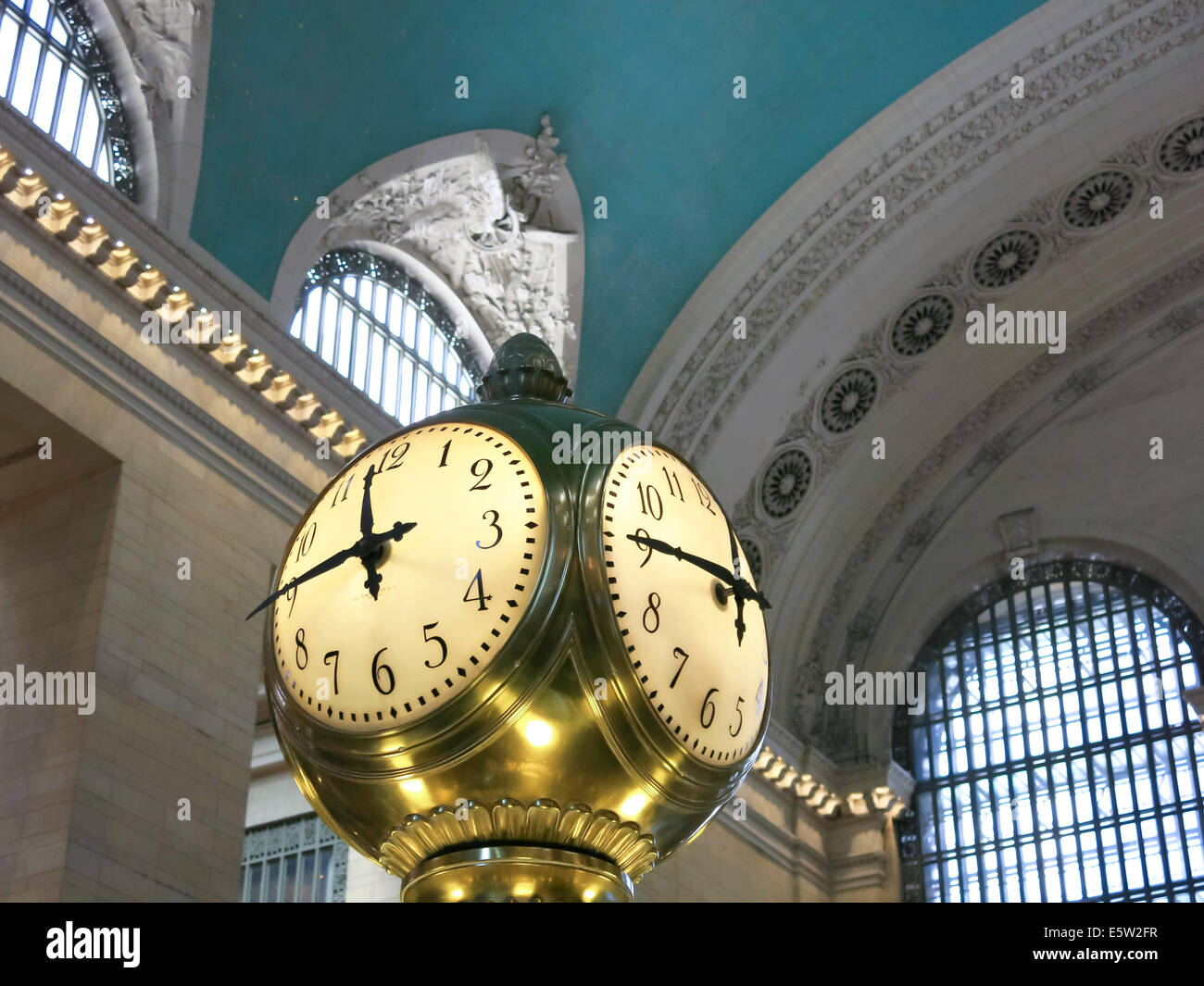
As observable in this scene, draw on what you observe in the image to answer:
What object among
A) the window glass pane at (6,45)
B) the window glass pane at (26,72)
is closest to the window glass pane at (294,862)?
the window glass pane at (26,72)

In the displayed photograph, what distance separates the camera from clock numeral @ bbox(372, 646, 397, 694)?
1.31m

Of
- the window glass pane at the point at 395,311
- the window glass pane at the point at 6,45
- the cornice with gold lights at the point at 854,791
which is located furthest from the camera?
the cornice with gold lights at the point at 854,791

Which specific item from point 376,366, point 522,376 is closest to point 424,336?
point 376,366

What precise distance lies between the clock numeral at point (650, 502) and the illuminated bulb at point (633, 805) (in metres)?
0.25

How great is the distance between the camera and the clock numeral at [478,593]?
130 cm

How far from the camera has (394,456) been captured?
4.87 feet

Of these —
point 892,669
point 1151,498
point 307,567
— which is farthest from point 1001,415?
point 307,567

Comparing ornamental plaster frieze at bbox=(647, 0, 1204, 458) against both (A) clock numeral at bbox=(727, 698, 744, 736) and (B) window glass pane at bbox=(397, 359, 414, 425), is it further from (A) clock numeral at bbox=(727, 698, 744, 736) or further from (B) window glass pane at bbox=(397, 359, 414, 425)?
(A) clock numeral at bbox=(727, 698, 744, 736)

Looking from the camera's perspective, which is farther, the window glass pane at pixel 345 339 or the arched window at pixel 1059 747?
the arched window at pixel 1059 747

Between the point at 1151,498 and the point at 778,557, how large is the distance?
355 centimetres

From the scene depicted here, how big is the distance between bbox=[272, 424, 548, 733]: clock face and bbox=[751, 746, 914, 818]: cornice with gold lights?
1327 centimetres

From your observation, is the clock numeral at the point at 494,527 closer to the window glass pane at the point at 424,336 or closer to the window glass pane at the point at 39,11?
the window glass pane at the point at 39,11

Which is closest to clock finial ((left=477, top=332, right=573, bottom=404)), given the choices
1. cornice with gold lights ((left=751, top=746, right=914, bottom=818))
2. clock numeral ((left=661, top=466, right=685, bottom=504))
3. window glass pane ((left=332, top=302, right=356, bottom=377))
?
clock numeral ((left=661, top=466, right=685, bottom=504))

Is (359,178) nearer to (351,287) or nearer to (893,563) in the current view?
(351,287)
